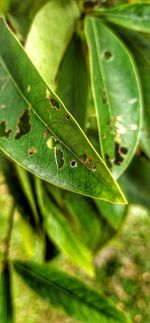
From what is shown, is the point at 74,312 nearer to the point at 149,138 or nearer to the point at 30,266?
the point at 30,266

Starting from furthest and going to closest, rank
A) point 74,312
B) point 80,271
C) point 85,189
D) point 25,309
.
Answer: point 80,271
point 25,309
point 74,312
point 85,189

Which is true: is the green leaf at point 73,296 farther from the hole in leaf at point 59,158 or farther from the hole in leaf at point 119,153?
the hole in leaf at point 59,158

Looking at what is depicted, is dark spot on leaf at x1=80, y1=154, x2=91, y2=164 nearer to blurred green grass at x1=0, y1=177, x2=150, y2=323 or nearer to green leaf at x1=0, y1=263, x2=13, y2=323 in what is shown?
green leaf at x1=0, y1=263, x2=13, y2=323

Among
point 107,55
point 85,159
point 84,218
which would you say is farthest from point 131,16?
point 84,218

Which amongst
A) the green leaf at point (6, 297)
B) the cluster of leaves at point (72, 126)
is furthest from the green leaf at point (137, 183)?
the green leaf at point (6, 297)

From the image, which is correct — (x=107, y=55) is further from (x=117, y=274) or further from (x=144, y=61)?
(x=117, y=274)

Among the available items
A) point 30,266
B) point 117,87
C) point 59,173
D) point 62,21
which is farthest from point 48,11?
point 30,266
